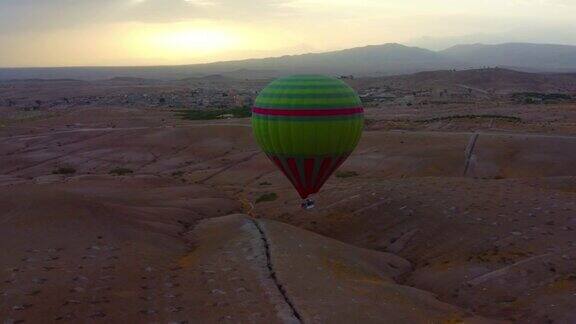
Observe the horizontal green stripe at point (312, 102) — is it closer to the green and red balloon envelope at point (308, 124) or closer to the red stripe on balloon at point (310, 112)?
the green and red balloon envelope at point (308, 124)

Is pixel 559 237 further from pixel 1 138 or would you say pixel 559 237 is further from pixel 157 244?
pixel 1 138

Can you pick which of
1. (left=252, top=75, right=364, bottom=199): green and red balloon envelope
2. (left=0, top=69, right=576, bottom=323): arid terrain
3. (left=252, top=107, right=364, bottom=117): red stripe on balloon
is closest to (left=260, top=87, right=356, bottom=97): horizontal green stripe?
(left=252, top=75, right=364, bottom=199): green and red balloon envelope

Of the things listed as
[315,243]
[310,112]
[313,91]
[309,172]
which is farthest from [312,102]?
[315,243]

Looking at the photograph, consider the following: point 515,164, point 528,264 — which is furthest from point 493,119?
point 528,264

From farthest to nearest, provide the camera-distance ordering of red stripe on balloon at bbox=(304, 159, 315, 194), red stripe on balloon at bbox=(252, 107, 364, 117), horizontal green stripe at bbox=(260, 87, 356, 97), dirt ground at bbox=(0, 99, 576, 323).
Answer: red stripe on balloon at bbox=(304, 159, 315, 194)
horizontal green stripe at bbox=(260, 87, 356, 97)
red stripe on balloon at bbox=(252, 107, 364, 117)
dirt ground at bbox=(0, 99, 576, 323)

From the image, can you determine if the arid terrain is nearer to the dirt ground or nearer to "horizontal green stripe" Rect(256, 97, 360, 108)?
the dirt ground

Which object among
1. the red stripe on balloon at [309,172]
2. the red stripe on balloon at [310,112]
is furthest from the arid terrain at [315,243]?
the red stripe on balloon at [310,112]

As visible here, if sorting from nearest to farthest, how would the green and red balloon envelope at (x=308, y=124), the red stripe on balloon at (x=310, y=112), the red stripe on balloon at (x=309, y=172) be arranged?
1. the red stripe on balloon at (x=310, y=112)
2. the green and red balloon envelope at (x=308, y=124)
3. the red stripe on balloon at (x=309, y=172)

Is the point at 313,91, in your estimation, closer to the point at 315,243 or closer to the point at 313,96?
the point at 313,96
